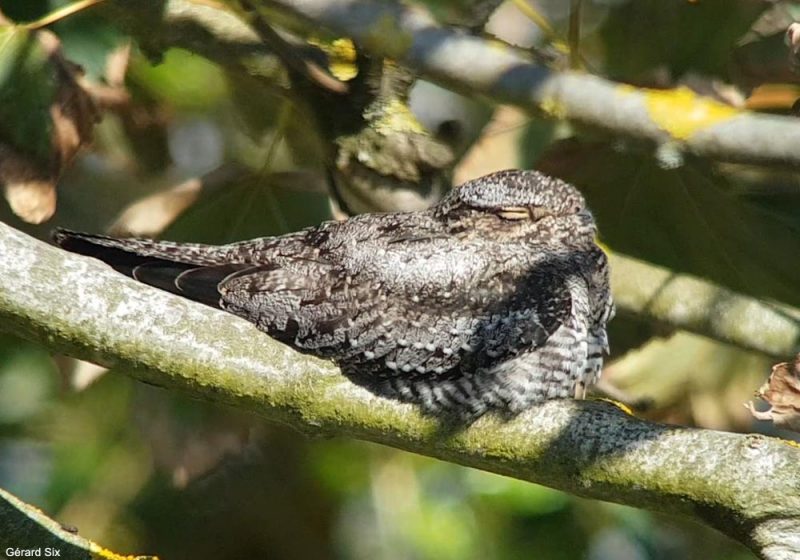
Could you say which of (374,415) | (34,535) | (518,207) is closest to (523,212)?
(518,207)

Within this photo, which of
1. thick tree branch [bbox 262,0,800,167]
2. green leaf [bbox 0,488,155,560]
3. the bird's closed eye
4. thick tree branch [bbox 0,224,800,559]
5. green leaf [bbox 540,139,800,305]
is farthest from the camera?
green leaf [bbox 540,139,800,305]

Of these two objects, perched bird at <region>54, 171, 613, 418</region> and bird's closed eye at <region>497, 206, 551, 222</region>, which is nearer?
perched bird at <region>54, 171, 613, 418</region>

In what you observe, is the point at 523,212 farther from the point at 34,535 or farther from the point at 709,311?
the point at 34,535

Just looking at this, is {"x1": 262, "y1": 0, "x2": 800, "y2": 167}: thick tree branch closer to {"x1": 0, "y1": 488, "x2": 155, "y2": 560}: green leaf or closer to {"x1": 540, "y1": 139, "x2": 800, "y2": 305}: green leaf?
{"x1": 540, "y1": 139, "x2": 800, "y2": 305}: green leaf

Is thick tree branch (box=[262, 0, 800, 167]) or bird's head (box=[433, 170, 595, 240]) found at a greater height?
thick tree branch (box=[262, 0, 800, 167])

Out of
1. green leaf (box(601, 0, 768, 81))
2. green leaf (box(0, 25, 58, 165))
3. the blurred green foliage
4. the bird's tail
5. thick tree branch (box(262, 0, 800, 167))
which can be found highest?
thick tree branch (box(262, 0, 800, 167))

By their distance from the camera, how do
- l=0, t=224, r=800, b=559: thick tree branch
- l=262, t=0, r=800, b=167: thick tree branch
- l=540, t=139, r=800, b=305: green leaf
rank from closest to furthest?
l=0, t=224, r=800, b=559: thick tree branch, l=262, t=0, r=800, b=167: thick tree branch, l=540, t=139, r=800, b=305: green leaf

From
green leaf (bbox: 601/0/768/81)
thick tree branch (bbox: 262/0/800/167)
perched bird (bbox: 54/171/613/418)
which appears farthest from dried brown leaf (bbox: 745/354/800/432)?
green leaf (bbox: 601/0/768/81)
